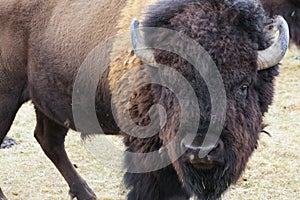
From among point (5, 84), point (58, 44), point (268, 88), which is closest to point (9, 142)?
point (5, 84)

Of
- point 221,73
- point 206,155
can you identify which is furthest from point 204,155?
point 221,73

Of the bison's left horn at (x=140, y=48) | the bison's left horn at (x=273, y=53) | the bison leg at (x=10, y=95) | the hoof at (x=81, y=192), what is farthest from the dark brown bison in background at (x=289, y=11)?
the bison's left horn at (x=140, y=48)

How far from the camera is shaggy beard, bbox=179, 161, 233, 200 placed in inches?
143

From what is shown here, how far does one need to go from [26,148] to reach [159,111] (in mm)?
3394

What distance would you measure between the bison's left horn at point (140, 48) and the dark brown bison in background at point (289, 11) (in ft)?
14.8

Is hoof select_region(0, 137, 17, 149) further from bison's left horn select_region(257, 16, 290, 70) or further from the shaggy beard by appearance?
bison's left horn select_region(257, 16, 290, 70)

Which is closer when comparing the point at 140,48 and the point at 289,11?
the point at 140,48

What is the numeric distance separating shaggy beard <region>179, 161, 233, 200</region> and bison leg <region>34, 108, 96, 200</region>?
175 cm

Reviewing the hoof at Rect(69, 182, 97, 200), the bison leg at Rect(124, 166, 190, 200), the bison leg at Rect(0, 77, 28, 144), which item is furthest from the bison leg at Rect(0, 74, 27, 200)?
the bison leg at Rect(124, 166, 190, 200)

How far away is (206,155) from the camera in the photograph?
11.2 feet

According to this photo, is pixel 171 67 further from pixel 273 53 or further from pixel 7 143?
pixel 7 143

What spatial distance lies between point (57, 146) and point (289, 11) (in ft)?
13.4

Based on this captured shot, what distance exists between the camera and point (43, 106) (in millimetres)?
4828

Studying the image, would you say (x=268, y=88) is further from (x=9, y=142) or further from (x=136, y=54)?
(x=9, y=142)
